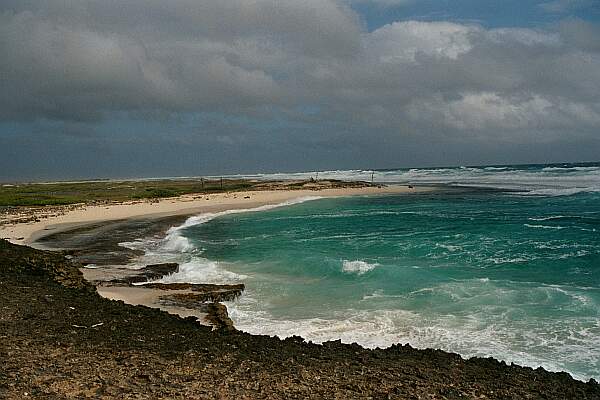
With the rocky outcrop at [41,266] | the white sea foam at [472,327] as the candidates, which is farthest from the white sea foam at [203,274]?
the rocky outcrop at [41,266]

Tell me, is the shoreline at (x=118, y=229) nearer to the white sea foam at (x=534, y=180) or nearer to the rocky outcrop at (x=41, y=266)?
the rocky outcrop at (x=41, y=266)

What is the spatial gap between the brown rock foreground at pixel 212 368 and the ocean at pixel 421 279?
280cm

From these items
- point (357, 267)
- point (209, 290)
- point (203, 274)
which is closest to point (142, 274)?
point (203, 274)

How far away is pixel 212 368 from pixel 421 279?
457 inches

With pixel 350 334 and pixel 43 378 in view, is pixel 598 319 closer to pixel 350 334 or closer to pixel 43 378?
pixel 350 334

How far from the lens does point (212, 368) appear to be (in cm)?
780

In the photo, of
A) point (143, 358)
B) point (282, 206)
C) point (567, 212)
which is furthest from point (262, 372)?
point (282, 206)

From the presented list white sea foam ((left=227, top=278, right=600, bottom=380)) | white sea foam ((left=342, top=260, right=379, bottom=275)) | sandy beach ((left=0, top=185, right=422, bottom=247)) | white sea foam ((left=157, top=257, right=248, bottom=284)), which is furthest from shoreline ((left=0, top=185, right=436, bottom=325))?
white sea foam ((left=342, top=260, right=379, bottom=275))

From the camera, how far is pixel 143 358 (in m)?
8.11

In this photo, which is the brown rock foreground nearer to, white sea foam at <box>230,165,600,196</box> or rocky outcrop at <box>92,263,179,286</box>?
rocky outcrop at <box>92,263,179,286</box>

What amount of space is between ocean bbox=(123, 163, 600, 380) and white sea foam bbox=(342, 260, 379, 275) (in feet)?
0.26

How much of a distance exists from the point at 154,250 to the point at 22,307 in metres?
15.1

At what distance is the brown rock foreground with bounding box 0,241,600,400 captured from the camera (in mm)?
6973

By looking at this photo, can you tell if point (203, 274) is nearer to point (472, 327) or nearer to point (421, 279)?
point (421, 279)
